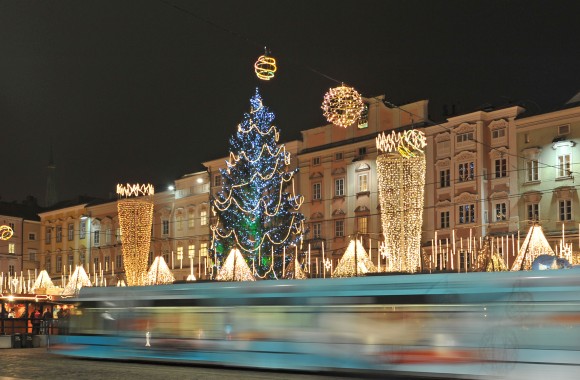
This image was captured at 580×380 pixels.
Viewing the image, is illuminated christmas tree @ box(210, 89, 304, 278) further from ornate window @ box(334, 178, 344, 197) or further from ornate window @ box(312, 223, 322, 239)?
A: ornate window @ box(312, 223, 322, 239)

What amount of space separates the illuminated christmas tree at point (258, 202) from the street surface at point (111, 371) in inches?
971

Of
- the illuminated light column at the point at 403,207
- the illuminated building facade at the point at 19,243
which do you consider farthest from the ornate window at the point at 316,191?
the illuminated building facade at the point at 19,243

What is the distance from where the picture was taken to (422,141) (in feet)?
112

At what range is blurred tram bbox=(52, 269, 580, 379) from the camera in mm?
15164

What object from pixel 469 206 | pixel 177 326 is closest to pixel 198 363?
pixel 177 326

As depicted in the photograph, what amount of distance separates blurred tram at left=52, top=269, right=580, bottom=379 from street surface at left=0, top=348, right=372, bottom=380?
34cm

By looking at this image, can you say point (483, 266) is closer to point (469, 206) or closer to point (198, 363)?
point (469, 206)

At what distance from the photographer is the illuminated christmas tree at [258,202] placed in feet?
161

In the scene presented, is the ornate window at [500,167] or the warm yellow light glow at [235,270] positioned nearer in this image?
the warm yellow light glow at [235,270]

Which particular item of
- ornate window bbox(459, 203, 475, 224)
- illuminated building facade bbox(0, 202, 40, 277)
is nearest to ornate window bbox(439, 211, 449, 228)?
ornate window bbox(459, 203, 475, 224)

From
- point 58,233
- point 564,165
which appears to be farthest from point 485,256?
point 58,233

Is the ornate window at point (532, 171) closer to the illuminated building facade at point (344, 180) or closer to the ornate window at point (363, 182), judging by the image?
the illuminated building facade at point (344, 180)

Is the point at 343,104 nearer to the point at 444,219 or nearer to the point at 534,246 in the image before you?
the point at 534,246

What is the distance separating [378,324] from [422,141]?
17.6m
